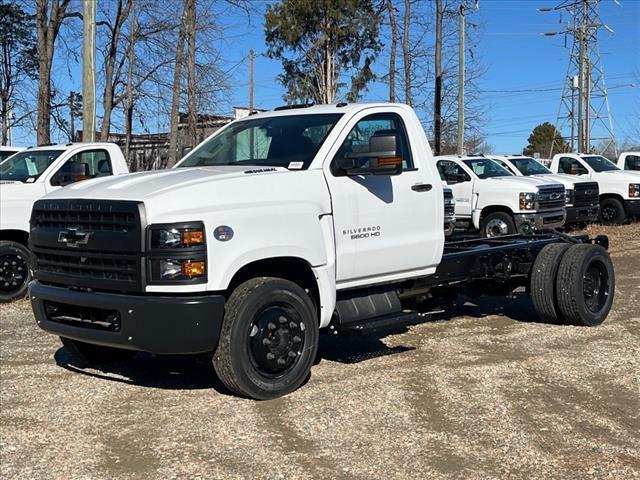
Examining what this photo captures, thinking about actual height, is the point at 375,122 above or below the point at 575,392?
above

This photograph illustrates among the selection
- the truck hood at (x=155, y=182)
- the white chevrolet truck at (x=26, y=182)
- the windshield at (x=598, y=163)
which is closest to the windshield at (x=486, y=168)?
the windshield at (x=598, y=163)

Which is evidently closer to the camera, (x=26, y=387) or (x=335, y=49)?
(x=26, y=387)

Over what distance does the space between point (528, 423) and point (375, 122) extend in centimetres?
280

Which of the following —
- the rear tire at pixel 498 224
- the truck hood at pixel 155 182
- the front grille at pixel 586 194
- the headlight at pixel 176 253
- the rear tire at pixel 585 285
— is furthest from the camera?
the front grille at pixel 586 194

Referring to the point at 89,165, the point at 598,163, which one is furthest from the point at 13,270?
the point at 598,163

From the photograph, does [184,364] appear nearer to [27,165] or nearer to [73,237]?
[73,237]

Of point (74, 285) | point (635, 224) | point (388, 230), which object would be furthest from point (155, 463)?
point (635, 224)

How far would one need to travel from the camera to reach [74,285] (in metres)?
5.79

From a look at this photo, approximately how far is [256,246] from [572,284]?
13.2ft

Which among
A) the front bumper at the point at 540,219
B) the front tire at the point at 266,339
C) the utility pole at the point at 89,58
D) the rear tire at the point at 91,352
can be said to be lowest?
the rear tire at the point at 91,352

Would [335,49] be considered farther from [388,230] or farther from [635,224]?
[388,230]

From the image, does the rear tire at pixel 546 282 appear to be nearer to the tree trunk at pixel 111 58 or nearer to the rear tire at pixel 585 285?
the rear tire at pixel 585 285

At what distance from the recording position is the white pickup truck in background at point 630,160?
76.7ft

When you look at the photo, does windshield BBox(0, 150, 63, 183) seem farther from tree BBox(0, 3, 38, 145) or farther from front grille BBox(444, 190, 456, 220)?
tree BBox(0, 3, 38, 145)
